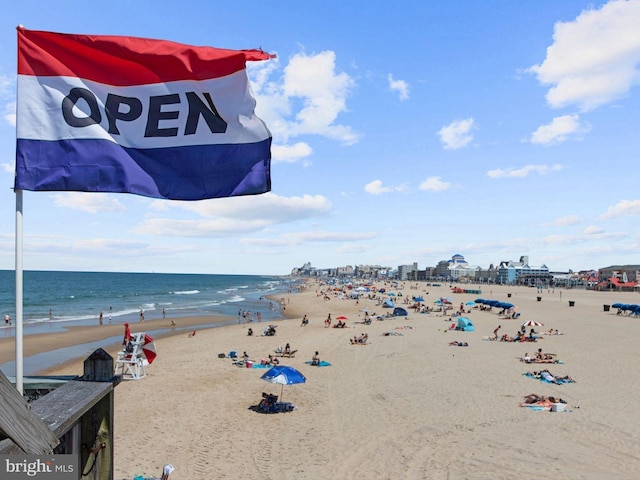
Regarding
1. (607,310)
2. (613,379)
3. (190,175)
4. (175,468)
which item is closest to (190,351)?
(175,468)

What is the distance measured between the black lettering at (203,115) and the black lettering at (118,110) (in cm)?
57

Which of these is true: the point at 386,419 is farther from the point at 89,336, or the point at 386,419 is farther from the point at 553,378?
the point at 89,336

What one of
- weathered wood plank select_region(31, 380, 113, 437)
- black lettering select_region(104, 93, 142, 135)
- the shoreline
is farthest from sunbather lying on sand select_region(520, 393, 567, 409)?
the shoreline

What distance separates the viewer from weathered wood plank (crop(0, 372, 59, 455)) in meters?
1.96

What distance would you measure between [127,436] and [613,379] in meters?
18.9

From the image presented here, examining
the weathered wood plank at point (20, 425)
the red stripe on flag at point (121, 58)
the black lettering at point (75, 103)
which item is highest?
the red stripe on flag at point (121, 58)

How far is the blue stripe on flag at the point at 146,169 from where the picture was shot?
4895 millimetres

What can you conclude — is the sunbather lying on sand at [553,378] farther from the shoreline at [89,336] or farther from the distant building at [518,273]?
the distant building at [518,273]

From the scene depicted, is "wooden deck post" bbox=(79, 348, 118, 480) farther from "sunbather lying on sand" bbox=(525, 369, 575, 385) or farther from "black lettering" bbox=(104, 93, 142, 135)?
"sunbather lying on sand" bbox=(525, 369, 575, 385)

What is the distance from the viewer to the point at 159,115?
5.41 meters

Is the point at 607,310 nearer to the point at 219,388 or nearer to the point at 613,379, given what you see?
the point at 613,379

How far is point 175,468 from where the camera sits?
10719mm
